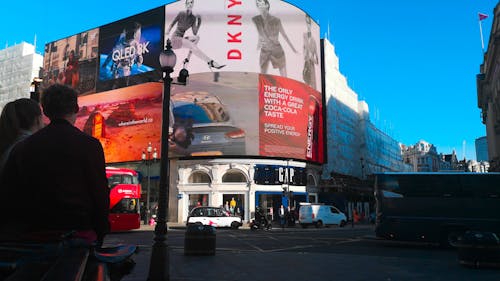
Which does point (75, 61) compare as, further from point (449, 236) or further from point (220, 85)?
point (449, 236)

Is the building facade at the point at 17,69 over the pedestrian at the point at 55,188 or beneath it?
over

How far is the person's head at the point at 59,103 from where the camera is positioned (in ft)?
7.62

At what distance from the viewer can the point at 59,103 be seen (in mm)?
2334

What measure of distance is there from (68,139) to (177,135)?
3954cm

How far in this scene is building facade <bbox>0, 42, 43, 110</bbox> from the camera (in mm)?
66250

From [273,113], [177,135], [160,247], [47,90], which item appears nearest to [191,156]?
[177,135]

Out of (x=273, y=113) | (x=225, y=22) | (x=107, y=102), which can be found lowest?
(x=273, y=113)

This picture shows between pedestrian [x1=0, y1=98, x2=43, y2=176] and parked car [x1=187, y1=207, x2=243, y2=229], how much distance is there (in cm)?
2576

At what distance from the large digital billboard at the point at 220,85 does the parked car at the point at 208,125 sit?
0.11m

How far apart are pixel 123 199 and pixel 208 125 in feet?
60.7

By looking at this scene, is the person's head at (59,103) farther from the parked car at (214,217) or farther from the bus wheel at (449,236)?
the parked car at (214,217)

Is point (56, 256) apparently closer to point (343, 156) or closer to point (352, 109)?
point (343, 156)

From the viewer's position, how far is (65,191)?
→ 2.08 meters

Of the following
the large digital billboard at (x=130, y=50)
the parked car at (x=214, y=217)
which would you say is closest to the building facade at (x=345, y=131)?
the parked car at (x=214, y=217)
